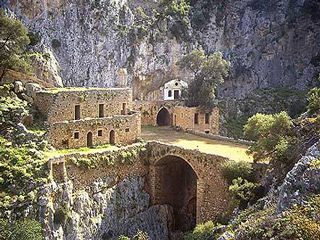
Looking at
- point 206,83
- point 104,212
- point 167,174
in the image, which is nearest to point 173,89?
point 206,83

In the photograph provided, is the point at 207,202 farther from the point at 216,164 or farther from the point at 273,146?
the point at 273,146

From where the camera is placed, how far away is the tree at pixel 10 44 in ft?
120

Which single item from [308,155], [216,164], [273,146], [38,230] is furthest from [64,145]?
[308,155]

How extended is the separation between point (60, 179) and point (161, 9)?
41.2 meters

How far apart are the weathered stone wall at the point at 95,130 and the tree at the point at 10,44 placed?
22.7 ft

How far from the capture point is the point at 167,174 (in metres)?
40.8

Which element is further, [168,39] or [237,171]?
[168,39]

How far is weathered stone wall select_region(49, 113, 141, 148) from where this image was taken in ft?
116

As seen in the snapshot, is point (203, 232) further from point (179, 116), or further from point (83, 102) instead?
point (179, 116)

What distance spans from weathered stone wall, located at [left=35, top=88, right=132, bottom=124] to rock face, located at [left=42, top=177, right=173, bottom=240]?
21.9ft

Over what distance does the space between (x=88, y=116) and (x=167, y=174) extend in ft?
32.4

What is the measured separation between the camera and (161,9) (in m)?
65.2

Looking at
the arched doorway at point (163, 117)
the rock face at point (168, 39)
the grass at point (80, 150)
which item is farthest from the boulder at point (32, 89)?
the arched doorway at point (163, 117)

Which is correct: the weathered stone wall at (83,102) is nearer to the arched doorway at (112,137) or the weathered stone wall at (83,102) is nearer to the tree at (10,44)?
the arched doorway at (112,137)
